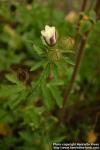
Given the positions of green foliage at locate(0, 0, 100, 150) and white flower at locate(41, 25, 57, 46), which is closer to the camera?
white flower at locate(41, 25, 57, 46)

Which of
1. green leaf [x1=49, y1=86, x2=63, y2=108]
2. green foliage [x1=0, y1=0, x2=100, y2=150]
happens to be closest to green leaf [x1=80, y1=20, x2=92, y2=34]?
green foliage [x1=0, y1=0, x2=100, y2=150]

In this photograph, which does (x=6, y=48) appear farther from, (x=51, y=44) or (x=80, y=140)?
(x=51, y=44)

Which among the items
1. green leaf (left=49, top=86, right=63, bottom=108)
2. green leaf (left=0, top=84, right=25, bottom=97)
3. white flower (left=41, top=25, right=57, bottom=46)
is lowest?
green leaf (left=49, top=86, right=63, bottom=108)

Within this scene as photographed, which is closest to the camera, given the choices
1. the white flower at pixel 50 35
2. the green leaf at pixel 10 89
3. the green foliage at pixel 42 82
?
the white flower at pixel 50 35

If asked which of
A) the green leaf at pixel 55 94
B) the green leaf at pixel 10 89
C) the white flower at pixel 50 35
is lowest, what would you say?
the green leaf at pixel 55 94

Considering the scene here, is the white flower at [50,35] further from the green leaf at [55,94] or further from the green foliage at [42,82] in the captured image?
the green leaf at [55,94]

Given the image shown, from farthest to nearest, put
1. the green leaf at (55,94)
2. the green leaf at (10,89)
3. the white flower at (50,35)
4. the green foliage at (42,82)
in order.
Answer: the green leaf at (55,94) → the green leaf at (10,89) → the green foliage at (42,82) → the white flower at (50,35)

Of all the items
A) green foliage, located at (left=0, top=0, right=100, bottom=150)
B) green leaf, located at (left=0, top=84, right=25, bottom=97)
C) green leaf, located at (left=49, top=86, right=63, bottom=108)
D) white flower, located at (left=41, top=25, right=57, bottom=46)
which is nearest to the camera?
white flower, located at (left=41, top=25, right=57, bottom=46)

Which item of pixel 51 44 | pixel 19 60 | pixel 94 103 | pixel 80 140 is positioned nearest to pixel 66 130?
pixel 80 140

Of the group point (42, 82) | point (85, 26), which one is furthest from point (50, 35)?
point (85, 26)

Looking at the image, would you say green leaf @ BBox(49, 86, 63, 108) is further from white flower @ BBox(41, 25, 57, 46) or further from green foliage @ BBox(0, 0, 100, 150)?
white flower @ BBox(41, 25, 57, 46)

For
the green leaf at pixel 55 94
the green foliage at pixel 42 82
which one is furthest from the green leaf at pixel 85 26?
the green leaf at pixel 55 94
